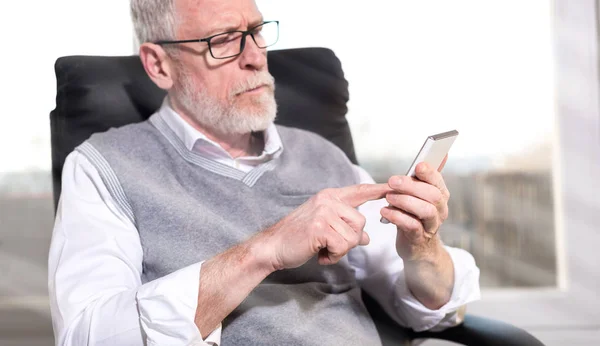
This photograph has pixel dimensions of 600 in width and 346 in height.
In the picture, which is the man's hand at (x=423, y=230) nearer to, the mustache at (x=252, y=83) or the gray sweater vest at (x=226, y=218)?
the gray sweater vest at (x=226, y=218)

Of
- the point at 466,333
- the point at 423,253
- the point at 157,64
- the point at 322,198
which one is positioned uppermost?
the point at 157,64

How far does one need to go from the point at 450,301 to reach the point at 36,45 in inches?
33.4

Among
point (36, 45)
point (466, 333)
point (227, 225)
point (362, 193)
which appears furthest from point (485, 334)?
point (36, 45)

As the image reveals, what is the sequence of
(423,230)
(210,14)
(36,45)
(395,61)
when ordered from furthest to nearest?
(395,61) < (36,45) < (210,14) < (423,230)

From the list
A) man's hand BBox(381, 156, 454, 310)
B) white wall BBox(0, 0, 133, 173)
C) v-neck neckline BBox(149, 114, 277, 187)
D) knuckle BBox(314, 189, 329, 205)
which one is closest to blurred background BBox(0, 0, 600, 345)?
white wall BBox(0, 0, 133, 173)

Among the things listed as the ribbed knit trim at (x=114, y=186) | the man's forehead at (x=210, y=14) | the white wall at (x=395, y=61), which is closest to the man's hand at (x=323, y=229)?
the ribbed knit trim at (x=114, y=186)

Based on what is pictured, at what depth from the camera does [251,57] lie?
2.80ft

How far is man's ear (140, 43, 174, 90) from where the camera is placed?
885 mm

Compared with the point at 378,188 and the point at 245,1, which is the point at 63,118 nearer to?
the point at 245,1

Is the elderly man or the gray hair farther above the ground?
the gray hair

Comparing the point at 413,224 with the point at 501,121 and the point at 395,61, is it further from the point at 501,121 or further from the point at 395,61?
the point at 501,121

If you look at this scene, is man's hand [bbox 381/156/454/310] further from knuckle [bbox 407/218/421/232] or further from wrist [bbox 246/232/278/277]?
wrist [bbox 246/232/278/277]

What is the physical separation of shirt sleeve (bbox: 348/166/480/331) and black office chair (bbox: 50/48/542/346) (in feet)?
0.06

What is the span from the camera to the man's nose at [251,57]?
85cm
